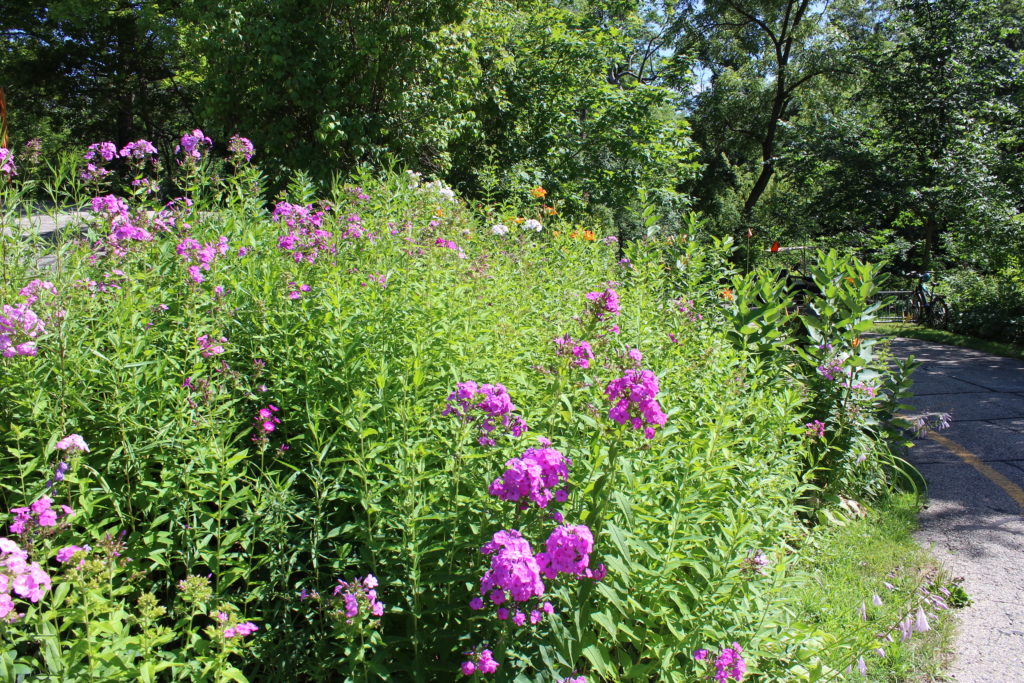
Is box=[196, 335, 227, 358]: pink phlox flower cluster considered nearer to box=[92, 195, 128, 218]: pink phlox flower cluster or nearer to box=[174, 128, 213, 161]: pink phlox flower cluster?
box=[92, 195, 128, 218]: pink phlox flower cluster

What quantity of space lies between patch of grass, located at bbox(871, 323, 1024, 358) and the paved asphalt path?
8.15 ft

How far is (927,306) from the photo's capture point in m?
14.0

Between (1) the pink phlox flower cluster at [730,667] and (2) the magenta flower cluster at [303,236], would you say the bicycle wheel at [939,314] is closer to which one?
(2) the magenta flower cluster at [303,236]

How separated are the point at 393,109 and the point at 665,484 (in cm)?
848

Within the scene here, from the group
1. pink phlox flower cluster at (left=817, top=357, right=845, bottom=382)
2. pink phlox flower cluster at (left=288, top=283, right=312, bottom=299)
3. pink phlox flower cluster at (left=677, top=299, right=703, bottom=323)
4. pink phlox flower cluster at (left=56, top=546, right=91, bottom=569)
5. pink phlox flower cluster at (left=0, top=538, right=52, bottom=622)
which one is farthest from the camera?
pink phlox flower cluster at (left=817, top=357, right=845, bottom=382)

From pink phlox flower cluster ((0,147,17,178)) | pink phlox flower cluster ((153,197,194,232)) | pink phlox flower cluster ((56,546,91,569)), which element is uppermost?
pink phlox flower cluster ((0,147,17,178))

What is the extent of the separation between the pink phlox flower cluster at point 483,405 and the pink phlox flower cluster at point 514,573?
0.49m

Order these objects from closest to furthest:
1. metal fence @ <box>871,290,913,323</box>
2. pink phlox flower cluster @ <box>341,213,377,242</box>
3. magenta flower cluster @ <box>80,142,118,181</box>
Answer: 1. magenta flower cluster @ <box>80,142,118,181</box>
2. pink phlox flower cluster @ <box>341,213,377,242</box>
3. metal fence @ <box>871,290,913,323</box>

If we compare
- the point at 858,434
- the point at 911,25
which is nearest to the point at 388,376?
the point at 858,434

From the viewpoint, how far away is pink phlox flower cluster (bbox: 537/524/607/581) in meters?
1.86

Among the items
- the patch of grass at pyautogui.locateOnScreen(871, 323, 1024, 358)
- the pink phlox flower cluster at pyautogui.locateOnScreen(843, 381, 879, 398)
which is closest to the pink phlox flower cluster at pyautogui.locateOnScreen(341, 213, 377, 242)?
the pink phlox flower cluster at pyautogui.locateOnScreen(843, 381, 879, 398)

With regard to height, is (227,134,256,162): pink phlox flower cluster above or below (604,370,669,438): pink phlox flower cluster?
above

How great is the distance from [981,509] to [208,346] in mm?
5114

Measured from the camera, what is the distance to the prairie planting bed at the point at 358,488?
6.42 feet
